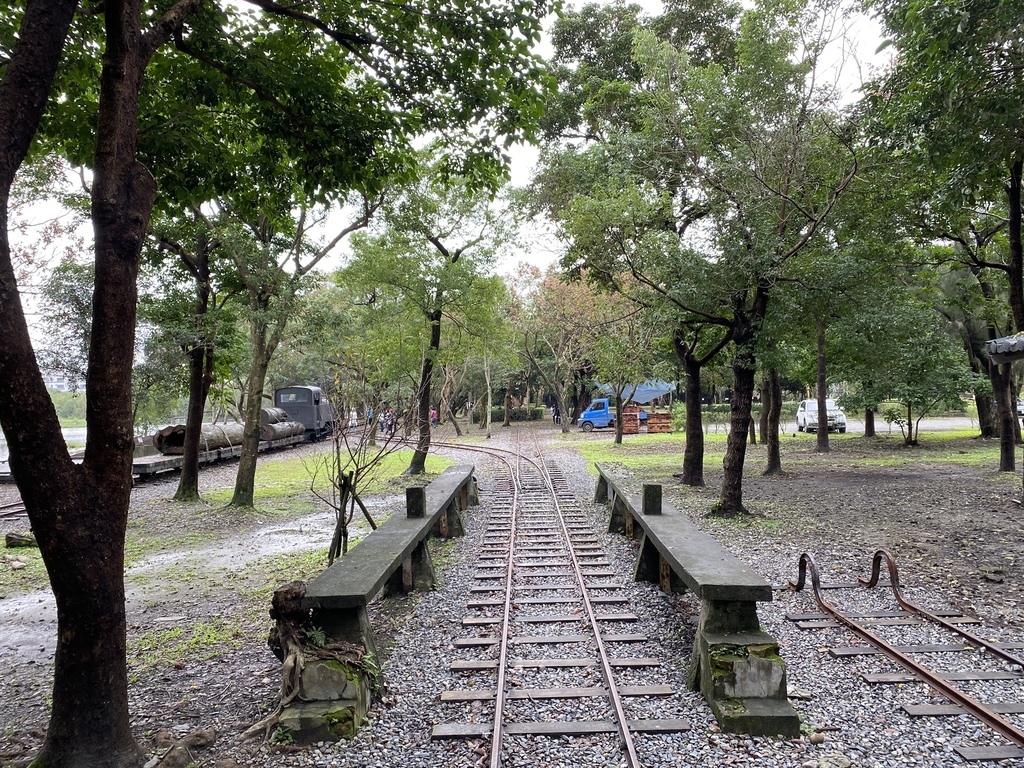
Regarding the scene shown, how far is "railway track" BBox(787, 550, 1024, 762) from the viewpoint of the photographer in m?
3.56

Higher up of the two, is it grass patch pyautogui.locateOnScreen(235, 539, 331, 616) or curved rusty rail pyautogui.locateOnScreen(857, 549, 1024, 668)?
curved rusty rail pyautogui.locateOnScreen(857, 549, 1024, 668)

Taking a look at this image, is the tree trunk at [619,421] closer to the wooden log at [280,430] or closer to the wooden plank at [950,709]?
the wooden log at [280,430]

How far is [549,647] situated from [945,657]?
9.54 feet

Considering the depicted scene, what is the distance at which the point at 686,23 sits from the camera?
1380cm

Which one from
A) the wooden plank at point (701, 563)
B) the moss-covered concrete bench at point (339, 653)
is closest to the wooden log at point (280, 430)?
the wooden plank at point (701, 563)

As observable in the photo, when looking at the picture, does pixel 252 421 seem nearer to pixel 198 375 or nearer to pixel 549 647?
pixel 198 375

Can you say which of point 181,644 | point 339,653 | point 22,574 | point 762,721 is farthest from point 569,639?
point 22,574

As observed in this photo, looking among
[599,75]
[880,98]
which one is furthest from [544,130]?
[880,98]

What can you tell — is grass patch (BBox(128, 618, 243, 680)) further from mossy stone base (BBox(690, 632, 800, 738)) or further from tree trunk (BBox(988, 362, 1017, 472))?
tree trunk (BBox(988, 362, 1017, 472))

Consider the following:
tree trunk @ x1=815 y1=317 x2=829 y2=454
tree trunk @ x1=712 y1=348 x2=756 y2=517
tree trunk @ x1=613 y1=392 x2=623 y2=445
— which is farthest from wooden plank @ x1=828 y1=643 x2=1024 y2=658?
tree trunk @ x1=613 y1=392 x2=623 y2=445

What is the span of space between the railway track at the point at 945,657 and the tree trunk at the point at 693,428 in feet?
23.1

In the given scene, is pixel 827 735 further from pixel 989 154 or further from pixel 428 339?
pixel 428 339

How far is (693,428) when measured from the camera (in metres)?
13.1

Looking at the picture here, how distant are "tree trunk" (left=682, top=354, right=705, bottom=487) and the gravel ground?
8.63ft
